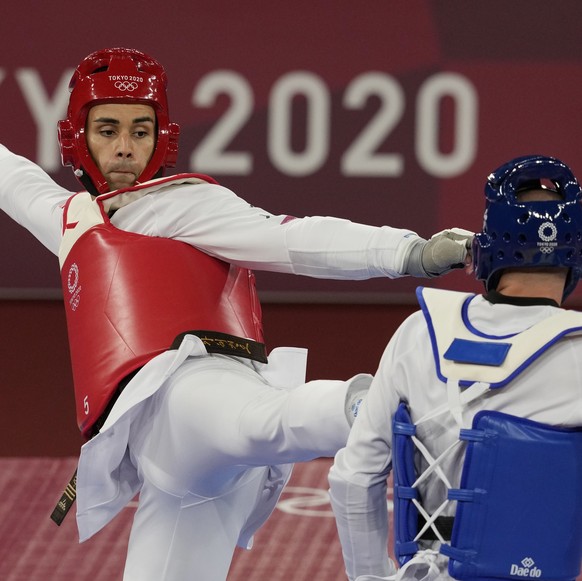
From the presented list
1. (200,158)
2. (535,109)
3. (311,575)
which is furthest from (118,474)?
(535,109)

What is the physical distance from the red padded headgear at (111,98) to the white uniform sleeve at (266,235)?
26 centimetres

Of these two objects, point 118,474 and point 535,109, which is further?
point 535,109

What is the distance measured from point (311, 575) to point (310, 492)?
0.83 meters

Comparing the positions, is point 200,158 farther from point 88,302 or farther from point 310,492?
point 88,302

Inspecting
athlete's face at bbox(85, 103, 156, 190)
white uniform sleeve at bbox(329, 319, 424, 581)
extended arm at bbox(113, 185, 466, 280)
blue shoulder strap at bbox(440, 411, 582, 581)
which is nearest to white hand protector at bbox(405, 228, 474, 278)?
extended arm at bbox(113, 185, 466, 280)

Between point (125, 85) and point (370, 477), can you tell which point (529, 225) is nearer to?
point (370, 477)

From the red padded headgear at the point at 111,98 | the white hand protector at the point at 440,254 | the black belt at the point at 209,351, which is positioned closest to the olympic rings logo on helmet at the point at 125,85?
the red padded headgear at the point at 111,98

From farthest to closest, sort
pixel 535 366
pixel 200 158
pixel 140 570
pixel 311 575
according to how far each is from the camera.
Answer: pixel 200 158, pixel 311 575, pixel 140 570, pixel 535 366

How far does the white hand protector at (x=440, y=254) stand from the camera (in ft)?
10.6

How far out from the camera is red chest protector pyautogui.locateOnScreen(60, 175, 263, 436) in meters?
3.57

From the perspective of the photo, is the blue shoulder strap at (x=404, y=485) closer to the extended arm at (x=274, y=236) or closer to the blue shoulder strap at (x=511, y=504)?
the blue shoulder strap at (x=511, y=504)

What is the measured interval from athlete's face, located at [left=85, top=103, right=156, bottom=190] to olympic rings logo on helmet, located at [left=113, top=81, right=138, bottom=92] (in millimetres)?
48

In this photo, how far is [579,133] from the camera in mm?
6816

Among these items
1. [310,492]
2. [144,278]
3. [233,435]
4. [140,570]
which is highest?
[144,278]
